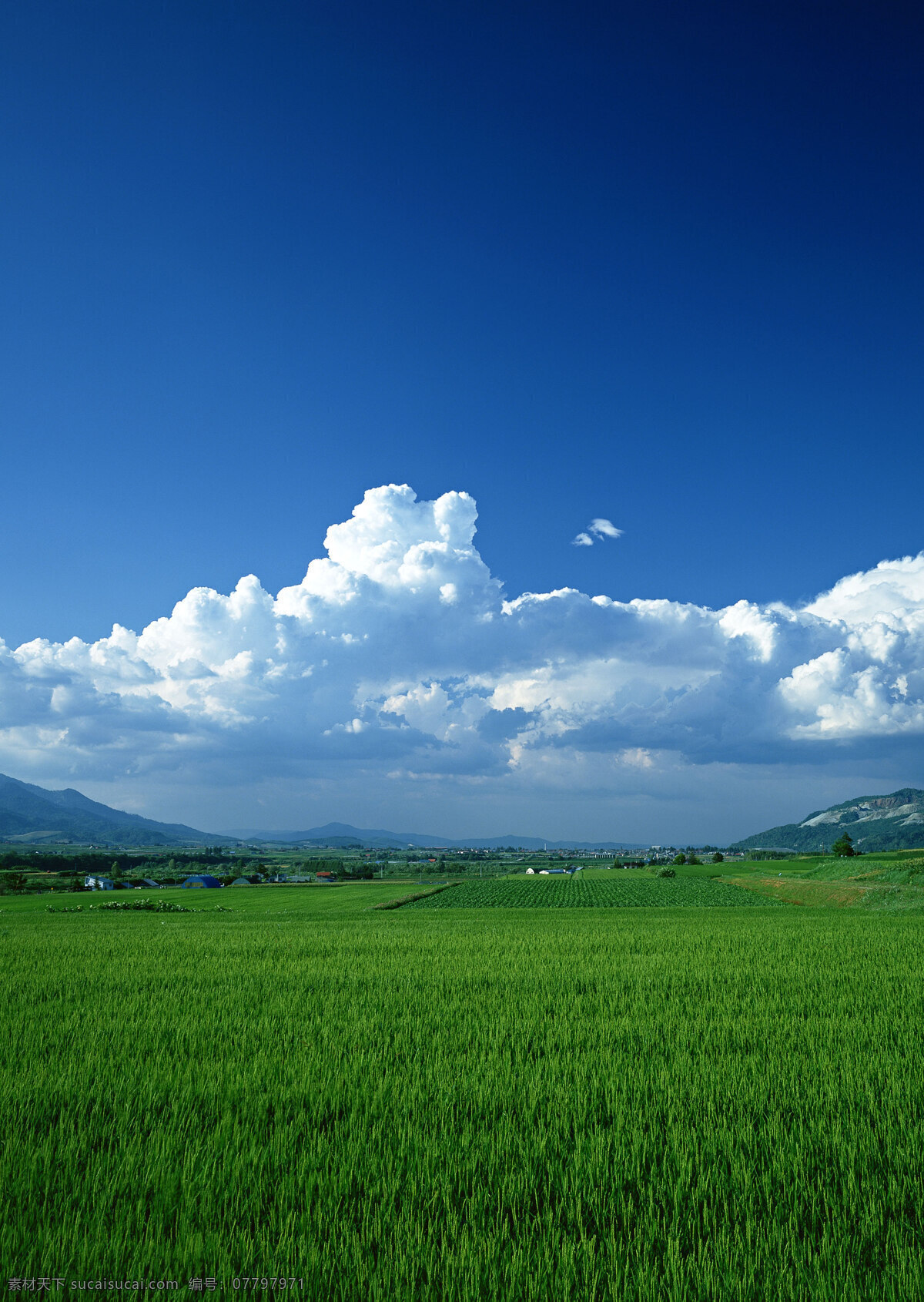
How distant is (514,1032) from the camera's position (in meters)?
8.99

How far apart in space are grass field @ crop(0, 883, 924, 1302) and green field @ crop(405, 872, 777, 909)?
4654 centimetres

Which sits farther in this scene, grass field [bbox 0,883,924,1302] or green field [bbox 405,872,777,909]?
green field [bbox 405,872,777,909]

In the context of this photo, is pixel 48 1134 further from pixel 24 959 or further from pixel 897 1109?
pixel 24 959

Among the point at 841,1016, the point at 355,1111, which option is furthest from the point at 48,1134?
the point at 841,1016

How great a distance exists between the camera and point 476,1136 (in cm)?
558

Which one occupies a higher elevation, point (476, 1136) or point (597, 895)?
point (476, 1136)

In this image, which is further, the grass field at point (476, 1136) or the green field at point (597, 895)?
the green field at point (597, 895)

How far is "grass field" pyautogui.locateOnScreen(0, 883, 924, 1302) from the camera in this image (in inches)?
151

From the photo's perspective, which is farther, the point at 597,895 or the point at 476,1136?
the point at 597,895

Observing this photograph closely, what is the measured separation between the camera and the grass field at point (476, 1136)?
3.82 m

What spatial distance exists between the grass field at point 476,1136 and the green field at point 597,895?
4654cm

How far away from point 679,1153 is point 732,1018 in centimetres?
549

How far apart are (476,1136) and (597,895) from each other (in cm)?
7151

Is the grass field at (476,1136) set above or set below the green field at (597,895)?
above
